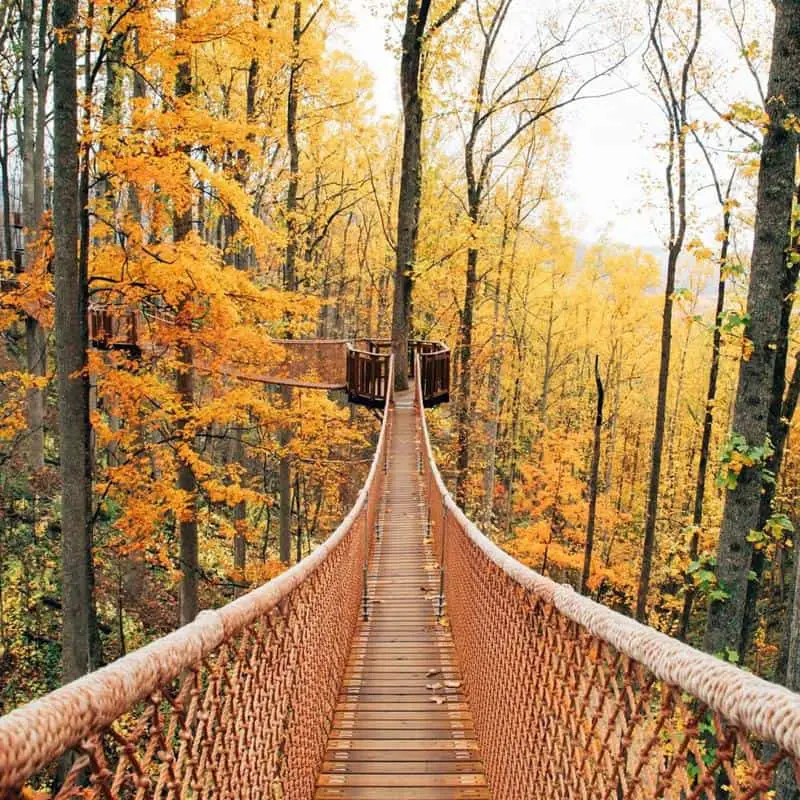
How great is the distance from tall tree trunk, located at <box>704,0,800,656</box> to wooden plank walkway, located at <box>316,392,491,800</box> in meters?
2.52

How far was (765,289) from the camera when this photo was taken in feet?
15.7

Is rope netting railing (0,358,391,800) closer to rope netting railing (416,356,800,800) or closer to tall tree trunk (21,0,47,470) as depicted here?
rope netting railing (416,356,800,800)

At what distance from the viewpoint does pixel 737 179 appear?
12.3 meters

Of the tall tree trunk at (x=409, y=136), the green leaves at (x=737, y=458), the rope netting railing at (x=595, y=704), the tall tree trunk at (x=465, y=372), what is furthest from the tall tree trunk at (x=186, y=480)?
the tall tree trunk at (x=465, y=372)

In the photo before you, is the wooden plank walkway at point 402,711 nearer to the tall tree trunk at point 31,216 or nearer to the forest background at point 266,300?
the forest background at point 266,300

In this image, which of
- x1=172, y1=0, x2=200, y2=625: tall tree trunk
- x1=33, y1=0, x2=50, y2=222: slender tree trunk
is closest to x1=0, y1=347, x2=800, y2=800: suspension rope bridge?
x1=172, y1=0, x2=200, y2=625: tall tree trunk

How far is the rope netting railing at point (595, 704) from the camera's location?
99 cm

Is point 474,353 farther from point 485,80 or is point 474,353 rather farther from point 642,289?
point 485,80

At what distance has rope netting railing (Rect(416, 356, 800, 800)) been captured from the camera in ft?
3.25

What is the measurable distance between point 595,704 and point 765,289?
4229mm

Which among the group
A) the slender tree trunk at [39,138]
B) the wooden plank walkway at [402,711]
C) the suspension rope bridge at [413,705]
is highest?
the slender tree trunk at [39,138]

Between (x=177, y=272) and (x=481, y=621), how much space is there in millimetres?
5201

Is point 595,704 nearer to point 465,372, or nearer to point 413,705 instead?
point 413,705

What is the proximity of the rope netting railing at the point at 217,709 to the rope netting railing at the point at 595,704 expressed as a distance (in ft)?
2.89
